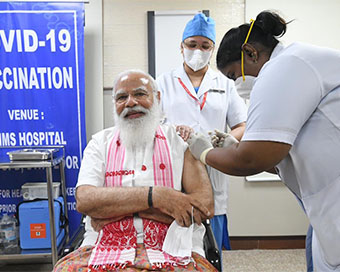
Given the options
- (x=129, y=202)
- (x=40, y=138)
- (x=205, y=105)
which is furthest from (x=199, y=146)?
(x=40, y=138)

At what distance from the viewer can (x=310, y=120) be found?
39.1 inches

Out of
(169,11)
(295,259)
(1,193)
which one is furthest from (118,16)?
(295,259)

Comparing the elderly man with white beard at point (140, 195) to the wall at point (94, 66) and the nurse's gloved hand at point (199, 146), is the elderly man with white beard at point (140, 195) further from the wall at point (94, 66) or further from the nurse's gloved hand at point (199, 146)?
the wall at point (94, 66)

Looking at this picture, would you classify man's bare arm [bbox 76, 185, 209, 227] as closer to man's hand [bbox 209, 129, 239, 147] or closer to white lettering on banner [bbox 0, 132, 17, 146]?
man's hand [bbox 209, 129, 239, 147]

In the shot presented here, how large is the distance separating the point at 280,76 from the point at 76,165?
2240 millimetres

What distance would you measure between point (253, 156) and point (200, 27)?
1.23 metres

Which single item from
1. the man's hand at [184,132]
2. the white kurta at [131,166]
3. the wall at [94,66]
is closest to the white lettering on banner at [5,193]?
the wall at [94,66]

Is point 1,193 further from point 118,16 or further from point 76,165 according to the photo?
point 118,16

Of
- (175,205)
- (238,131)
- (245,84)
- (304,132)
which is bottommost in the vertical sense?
(175,205)

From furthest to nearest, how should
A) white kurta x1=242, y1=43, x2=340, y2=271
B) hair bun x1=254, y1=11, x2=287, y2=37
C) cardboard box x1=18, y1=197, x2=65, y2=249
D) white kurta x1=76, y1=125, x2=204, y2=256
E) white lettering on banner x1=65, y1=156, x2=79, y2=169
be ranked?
white lettering on banner x1=65, y1=156, x2=79, y2=169 → cardboard box x1=18, y1=197, x2=65, y2=249 → white kurta x1=76, y1=125, x2=204, y2=256 → hair bun x1=254, y1=11, x2=287, y2=37 → white kurta x1=242, y1=43, x2=340, y2=271

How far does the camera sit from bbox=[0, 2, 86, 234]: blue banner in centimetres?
271

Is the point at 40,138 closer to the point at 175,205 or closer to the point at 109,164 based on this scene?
the point at 109,164

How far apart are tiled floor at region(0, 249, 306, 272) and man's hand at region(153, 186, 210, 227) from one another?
146 centimetres

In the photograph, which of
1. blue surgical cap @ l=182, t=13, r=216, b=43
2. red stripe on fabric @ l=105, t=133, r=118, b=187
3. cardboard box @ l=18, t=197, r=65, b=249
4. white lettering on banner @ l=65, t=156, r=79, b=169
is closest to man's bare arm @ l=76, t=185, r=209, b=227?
red stripe on fabric @ l=105, t=133, r=118, b=187
